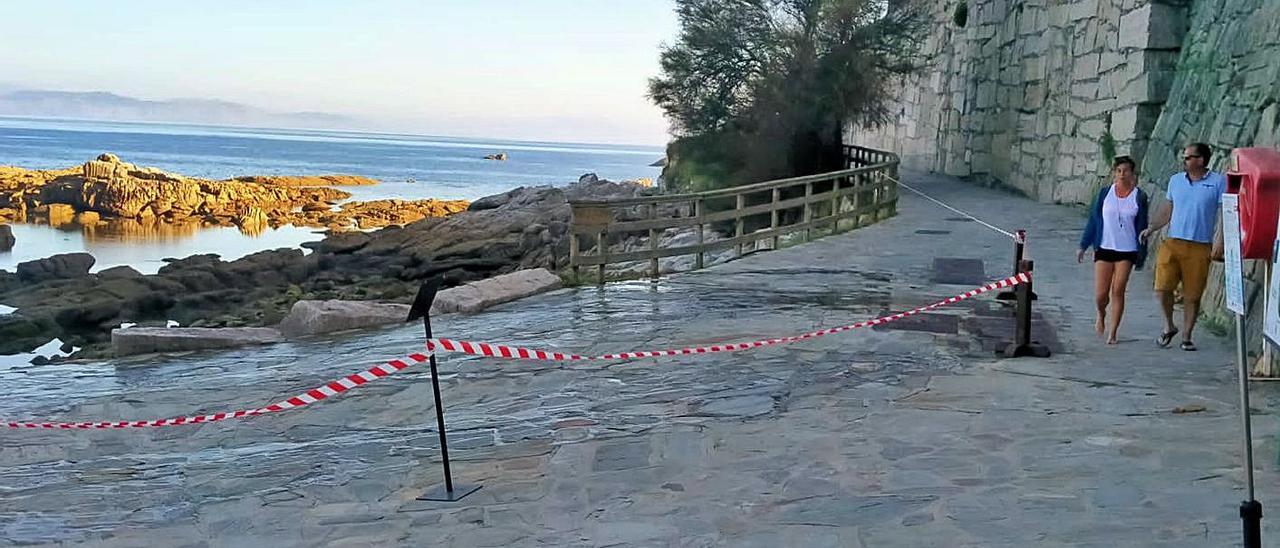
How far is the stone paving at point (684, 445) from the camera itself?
5.21 metres

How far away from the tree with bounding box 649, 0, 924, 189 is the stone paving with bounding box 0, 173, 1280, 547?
68.2 feet

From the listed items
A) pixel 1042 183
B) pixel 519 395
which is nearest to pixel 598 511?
pixel 519 395

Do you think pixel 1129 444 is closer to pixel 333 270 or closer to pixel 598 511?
pixel 598 511

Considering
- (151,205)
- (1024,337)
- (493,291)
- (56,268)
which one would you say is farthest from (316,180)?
(1024,337)

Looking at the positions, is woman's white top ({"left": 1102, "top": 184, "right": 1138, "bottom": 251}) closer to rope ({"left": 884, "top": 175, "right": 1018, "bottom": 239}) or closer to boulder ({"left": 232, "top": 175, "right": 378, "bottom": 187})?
rope ({"left": 884, "top": 175, "right": 1018, "bottom": 239})

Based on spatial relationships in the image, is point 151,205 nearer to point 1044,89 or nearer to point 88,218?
point 88,218

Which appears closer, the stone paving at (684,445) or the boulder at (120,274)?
the stone paving at (684,445)

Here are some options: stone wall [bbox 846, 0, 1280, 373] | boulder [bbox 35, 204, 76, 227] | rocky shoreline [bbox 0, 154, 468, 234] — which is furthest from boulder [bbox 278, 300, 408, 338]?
boulder [bbox 35, 204, 76, 227]

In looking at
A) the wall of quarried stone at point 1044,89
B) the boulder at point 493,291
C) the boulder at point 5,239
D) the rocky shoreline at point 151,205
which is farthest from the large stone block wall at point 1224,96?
the rocky shoreline at point 151,205

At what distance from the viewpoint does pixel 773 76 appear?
3142cm

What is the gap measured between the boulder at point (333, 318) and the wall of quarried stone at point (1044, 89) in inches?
468

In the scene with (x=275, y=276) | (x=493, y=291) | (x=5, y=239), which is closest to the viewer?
(x=493, y=291)

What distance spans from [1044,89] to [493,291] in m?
16.1

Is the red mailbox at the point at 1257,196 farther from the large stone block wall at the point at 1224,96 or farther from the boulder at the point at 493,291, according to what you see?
the boulder at the point at 493,291
